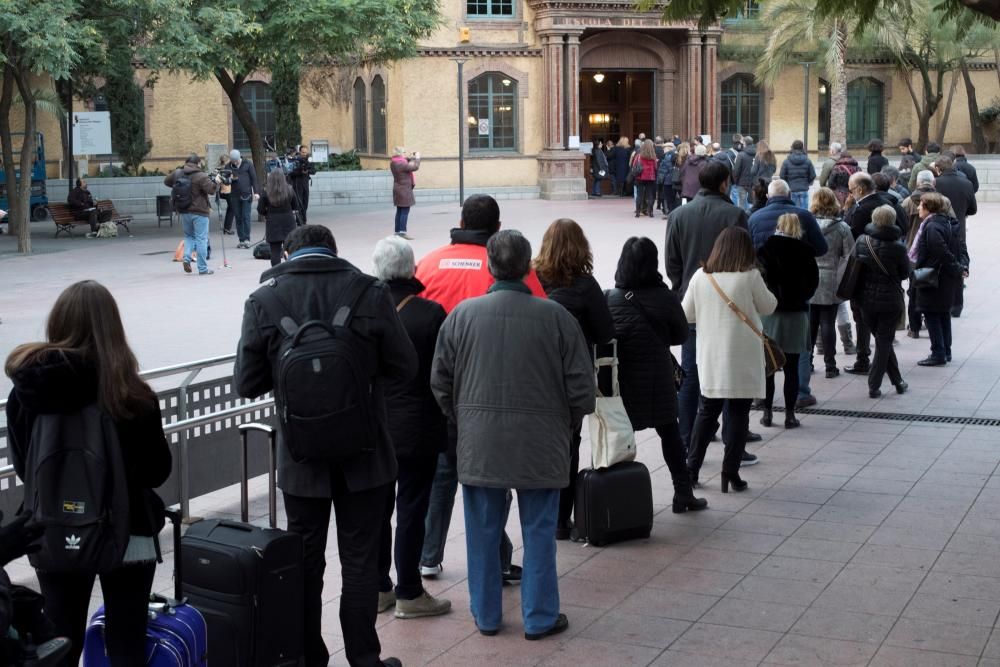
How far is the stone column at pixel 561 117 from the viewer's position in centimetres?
3678

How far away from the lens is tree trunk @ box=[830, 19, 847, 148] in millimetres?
36562

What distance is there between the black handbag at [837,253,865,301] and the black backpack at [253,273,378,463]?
23.1 feet

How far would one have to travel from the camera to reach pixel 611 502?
707 centimetres

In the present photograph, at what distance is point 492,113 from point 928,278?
26.3 m

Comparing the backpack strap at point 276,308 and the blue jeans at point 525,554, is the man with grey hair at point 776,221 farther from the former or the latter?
the backpack strap at point 276,308

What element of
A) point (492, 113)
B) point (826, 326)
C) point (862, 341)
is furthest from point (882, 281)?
point (492, 113)

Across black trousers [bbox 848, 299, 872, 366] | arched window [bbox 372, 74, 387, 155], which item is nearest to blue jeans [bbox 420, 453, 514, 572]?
black trousers [bbox 848, 299, 872, 366]

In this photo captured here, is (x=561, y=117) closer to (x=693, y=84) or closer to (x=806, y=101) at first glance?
(x=693, y=84)

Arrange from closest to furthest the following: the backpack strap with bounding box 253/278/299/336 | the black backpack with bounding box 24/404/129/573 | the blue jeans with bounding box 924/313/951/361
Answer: the black backpack with bounding box 24/404/129/573
the backpack strap with bounding box 253/278/299/336
the blue jeans with bounding box 924/313/951/361

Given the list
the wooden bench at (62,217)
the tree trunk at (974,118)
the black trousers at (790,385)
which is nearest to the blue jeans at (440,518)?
the black trousers at (790,385)

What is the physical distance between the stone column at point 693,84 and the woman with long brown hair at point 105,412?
35.0 meters

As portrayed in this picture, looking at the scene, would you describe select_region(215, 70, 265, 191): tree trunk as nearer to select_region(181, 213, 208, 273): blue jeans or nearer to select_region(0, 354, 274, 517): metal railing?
select_region(181, 213, 208, 273): blue jeans

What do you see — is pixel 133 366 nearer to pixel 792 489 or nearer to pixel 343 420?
pixel 343 420

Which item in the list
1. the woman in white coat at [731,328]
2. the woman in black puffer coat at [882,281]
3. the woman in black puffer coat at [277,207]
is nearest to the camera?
the woman in white coat at [731,328]
